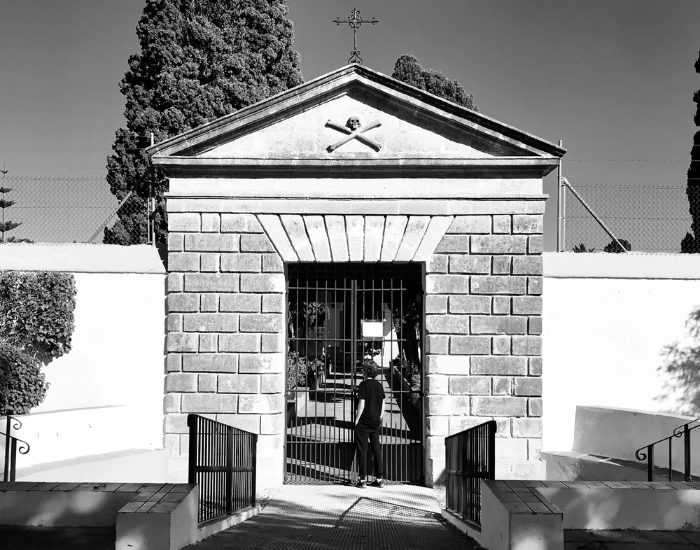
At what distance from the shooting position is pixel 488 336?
920cm

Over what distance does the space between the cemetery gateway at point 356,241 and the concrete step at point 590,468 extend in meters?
0.28

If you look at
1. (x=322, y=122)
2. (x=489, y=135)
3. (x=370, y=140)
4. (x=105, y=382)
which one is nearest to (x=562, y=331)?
(x=489, y=135)

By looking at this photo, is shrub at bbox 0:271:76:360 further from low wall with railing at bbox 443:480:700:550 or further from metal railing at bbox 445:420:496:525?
low wall with railing at bbox 443:480:700:550

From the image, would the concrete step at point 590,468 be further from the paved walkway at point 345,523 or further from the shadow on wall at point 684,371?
the paved walkway at point 345,523

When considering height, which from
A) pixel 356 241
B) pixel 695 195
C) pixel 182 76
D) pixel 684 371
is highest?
pixel 182 76

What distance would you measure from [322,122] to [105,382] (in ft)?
15.1

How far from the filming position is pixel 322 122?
9.31m

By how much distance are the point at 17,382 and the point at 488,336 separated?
610 centimetres

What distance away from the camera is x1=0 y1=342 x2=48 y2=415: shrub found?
893 cm

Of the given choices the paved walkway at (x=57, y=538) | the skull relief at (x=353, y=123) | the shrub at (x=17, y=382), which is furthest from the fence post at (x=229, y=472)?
the skull relief at (x=353, y=123)

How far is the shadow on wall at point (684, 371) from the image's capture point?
949cm

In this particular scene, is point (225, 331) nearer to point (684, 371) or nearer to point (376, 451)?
point (376, 451)

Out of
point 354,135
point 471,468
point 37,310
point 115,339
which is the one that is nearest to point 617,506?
point 471,468

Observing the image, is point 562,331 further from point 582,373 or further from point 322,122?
point 322,122
